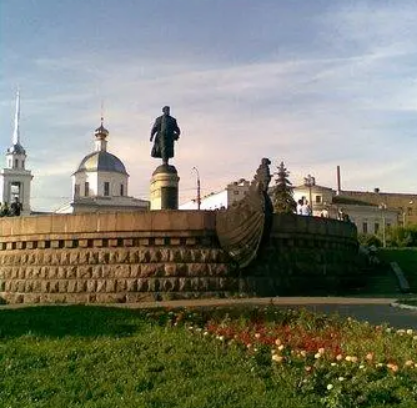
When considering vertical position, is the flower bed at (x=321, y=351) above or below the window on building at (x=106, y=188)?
below

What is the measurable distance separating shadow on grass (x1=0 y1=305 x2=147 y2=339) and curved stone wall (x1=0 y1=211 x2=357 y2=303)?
3.62 metres

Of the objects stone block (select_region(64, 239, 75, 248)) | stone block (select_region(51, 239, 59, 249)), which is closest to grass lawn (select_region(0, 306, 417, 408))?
stone block (select_region(64, 239, 75, 248))

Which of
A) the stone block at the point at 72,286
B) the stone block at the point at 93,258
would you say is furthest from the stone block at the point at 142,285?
the stone block at the point at 72,286

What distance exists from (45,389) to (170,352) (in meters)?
1.53

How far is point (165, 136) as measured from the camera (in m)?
19.1

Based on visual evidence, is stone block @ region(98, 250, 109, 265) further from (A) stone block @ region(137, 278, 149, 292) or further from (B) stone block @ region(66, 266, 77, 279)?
(A) stone block @ region(137, 278, 149, 292)

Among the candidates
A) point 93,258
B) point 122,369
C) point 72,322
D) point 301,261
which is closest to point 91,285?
point 93,258

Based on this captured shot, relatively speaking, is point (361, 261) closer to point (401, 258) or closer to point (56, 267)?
point (401, 258)

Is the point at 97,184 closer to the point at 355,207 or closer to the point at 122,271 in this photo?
the point at 355,207

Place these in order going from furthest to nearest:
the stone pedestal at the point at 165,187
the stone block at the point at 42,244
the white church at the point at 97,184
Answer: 1. the white church at the point at 97,184
2. the stone pedestal at the point at 165,187
3. the stone block at the point at 42,244

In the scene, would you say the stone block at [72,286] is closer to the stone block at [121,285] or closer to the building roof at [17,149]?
the stone block at [121,285]

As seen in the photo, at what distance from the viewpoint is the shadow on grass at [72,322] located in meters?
8.88

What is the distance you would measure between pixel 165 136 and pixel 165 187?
1.42 meters

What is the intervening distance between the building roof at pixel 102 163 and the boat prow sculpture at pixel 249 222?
5485cm
